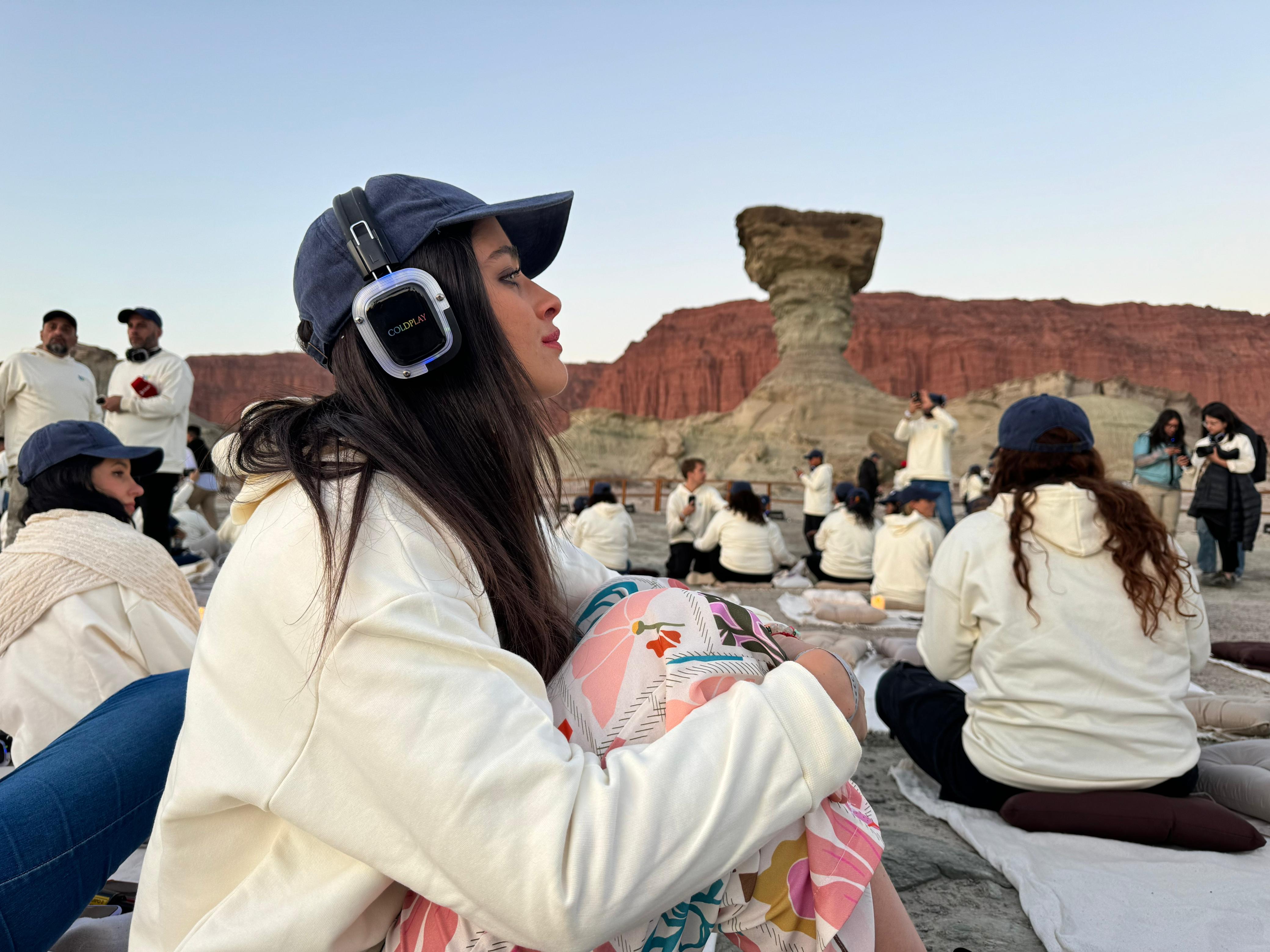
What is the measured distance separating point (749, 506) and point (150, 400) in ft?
16.7

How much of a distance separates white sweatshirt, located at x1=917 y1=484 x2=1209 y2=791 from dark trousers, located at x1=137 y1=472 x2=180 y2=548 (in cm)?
506

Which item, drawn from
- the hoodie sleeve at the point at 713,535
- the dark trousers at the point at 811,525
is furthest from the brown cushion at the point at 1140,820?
the dark trousers at the point at 811,525

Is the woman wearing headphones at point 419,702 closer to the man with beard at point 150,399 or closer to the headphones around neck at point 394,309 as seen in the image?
the headphones around neck at point 394,309

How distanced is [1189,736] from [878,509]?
16794 millimetres

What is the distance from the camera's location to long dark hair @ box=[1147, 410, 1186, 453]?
7.66 meters

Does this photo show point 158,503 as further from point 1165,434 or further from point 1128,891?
point 1165,434

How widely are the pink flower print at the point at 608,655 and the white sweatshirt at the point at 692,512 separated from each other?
23.5ft

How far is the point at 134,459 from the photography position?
2447mm

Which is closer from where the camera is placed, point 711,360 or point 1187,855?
point 1187,855

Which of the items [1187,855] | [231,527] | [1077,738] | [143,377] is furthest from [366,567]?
[231,527]

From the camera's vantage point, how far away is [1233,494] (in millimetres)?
6812

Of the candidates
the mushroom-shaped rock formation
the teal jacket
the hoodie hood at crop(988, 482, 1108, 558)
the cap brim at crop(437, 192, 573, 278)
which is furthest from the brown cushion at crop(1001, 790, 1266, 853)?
the mushroom-shaped rock formation

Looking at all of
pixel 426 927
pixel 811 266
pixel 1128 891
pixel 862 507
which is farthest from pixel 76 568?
pixel 811 266

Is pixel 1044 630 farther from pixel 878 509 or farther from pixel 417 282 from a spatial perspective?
pixel 878 509
